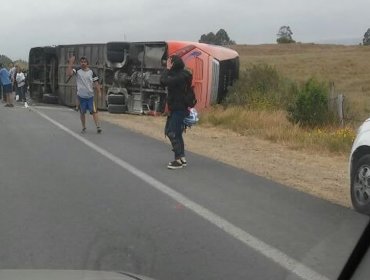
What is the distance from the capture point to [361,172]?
7.23 m

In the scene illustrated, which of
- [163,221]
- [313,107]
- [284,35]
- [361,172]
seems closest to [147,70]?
[313,107]

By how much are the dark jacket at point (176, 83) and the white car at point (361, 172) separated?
12.1 ft

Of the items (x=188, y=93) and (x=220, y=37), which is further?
(x=220, y=37)

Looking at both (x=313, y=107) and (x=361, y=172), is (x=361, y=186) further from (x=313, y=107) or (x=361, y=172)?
(x=313, y=107)

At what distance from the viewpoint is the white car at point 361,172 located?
23.4 feet

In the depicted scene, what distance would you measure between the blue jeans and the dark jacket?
0.12 metres

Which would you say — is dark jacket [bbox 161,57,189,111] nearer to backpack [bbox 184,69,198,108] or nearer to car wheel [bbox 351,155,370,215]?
backpack [bbox 184,69,198,108]

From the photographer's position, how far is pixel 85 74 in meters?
15.3

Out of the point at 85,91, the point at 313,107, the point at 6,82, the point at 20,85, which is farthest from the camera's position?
the point at 20,85

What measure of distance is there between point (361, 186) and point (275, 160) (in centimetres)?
485

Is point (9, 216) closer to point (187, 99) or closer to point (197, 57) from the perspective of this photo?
point (187, 99)

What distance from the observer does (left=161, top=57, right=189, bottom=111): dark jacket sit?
10.4 m

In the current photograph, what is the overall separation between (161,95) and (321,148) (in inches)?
408

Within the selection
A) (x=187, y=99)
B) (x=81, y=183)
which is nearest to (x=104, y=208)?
(x=81, y=183)
